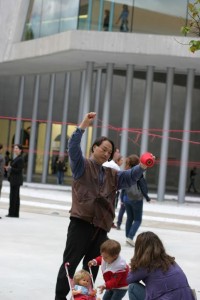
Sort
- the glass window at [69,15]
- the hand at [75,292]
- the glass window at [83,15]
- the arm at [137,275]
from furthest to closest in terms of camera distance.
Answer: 1. the glass window at [69,15]
2. the glass window at [83,15]
3. the hand at [75,292]
4. the arm at [137,275]

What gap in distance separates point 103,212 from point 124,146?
19.6 m

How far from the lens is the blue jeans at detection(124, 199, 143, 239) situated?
1113cm

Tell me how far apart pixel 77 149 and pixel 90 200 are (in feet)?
1.60

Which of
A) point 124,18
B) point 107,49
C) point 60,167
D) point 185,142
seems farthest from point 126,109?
point 60,167

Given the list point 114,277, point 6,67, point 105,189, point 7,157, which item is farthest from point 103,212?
point 7,157

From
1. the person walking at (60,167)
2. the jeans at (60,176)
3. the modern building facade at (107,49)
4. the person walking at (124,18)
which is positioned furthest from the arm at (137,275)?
the jeans at (60,176)

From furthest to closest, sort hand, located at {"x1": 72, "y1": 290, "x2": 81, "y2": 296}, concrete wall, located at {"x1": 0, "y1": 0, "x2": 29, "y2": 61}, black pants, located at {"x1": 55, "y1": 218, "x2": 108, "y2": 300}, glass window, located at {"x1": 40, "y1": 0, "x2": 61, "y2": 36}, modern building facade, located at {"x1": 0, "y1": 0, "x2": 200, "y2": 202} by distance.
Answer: concrete wall, located at {"x1": 0, "y1": 0, "x2": 29, "y2": 61}, glass window, located at {"x1": 40, "y1": 0, "x2": 61, "y2": 36}, modern building facade, located at {"x1": 0, "y1": 0, "x2": 200, "y2": 202}, black pants, located at {"x1": 55, "y1": 218, "x2": 108, "y2": 300}, hand, located at {"x1": 72, "y1": 290, "x2": 81, "y2": 296}

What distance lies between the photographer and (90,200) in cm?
555

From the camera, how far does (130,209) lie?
11492 mm

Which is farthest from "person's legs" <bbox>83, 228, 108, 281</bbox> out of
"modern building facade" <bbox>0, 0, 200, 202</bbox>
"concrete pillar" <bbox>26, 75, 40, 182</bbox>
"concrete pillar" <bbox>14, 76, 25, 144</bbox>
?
"concrete pillar" <bbox>14, 76, 25, 144</bbox>

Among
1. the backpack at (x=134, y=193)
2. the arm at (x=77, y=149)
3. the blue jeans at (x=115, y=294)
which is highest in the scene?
the arm at (x=77, y=149)

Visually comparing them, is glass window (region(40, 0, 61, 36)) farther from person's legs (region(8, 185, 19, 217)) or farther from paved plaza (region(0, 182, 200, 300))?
person's legs (region(8, 185, 19, 217))

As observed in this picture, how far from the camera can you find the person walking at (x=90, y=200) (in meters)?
5.55

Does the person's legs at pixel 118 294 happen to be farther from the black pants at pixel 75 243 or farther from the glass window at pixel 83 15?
the glass window at pixel 83 15
